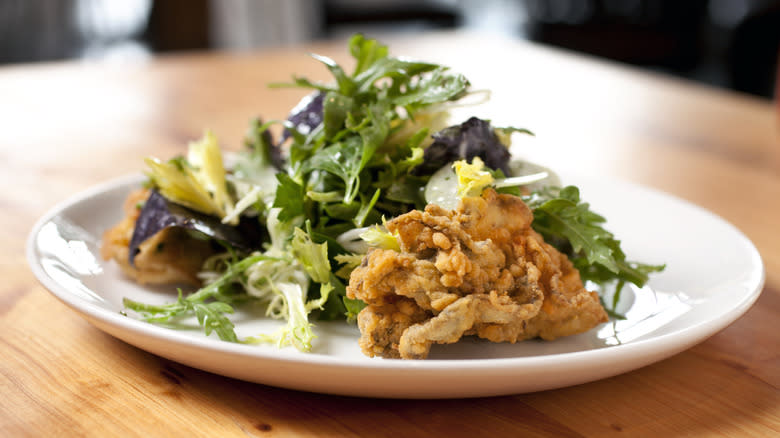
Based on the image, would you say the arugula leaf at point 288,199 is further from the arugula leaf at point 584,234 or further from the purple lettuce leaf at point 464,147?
the arugula leaf at point 584,234

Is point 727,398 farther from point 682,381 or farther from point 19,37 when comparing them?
point 19,37

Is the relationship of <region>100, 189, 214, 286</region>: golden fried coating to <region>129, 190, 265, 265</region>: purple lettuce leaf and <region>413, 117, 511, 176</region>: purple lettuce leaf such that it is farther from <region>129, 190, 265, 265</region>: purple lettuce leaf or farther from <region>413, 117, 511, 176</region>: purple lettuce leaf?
<region>413, 117, 511, 176</region>: purple lettuce leaf

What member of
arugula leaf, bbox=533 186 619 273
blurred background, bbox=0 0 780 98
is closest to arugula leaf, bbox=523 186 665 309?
arugula leaf, bbox=533 186 619 273

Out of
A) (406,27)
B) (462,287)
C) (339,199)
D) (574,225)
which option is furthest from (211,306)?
(406,27)

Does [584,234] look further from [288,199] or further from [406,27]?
[406,27]

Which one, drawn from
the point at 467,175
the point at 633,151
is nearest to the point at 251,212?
the point at 467,175
